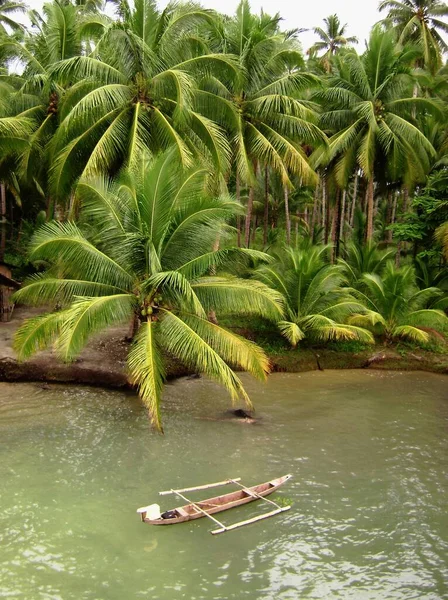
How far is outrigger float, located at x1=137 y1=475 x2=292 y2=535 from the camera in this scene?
839cm

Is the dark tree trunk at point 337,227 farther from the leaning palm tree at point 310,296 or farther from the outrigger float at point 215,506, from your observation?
the outrigger float at point 215,506

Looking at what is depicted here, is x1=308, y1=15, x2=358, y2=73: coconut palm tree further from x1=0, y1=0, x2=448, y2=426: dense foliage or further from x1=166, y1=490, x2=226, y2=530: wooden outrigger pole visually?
x1=166, y1=490, x2=226, y2=530: wooden outrigger pole

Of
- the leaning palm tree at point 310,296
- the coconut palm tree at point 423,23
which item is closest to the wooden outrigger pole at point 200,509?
the leaning palm tree at point 310,296

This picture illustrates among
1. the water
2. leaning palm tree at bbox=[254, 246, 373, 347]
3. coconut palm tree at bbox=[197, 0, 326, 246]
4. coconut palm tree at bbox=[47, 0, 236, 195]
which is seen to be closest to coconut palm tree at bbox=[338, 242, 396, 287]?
leaning palm tree at bbox=[254, 246, 373, 347]

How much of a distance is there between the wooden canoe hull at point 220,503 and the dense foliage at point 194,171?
83.8 inches

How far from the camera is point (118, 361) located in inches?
594

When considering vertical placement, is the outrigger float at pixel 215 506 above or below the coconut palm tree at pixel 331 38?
below

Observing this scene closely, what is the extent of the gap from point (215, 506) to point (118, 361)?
22.7 ft

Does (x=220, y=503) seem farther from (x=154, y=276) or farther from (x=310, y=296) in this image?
(x=310, y=296)

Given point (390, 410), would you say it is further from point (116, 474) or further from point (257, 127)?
point (257, 127)

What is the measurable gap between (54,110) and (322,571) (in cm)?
1560

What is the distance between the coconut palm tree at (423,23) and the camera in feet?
93.4

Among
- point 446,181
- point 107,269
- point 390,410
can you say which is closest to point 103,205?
point 107,269

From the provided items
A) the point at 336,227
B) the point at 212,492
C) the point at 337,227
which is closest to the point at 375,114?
the point at 337,227
